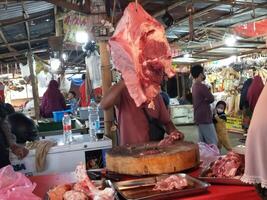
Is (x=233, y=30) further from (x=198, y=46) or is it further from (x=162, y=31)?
(x=162, y=31)

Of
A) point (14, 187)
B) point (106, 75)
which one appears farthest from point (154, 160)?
point (106, 75)

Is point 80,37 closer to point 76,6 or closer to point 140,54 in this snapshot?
point 76,6

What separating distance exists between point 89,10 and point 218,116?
5218 mm

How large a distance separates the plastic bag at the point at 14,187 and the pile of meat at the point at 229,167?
1.10 metres

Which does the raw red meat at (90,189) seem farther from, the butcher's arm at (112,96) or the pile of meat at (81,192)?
the butcher's arm at (112,96)

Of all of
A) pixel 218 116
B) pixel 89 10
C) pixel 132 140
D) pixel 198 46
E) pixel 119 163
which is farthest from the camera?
pixel 198 46

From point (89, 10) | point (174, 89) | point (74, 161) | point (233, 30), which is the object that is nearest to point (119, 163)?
point (74, 161)

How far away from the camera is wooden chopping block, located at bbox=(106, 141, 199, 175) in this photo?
2334mm

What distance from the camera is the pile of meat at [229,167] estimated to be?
7.19 ft

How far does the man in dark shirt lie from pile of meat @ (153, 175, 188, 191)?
17.3 feet

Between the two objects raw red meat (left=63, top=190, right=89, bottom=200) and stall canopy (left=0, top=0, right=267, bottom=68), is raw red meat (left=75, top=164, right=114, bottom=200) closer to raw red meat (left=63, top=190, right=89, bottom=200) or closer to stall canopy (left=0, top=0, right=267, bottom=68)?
raw red meat (left=63, top=190, right=89, bottom=200)

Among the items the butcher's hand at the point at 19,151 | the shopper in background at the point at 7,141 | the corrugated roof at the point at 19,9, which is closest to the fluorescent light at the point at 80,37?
the corrugated roof at the point at 19,9

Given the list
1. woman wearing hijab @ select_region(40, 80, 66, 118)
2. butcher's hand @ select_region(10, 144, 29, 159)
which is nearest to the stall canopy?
woman wearing hijab @ select_region(40, 80, 66, 118)

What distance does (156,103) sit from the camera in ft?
11.3
